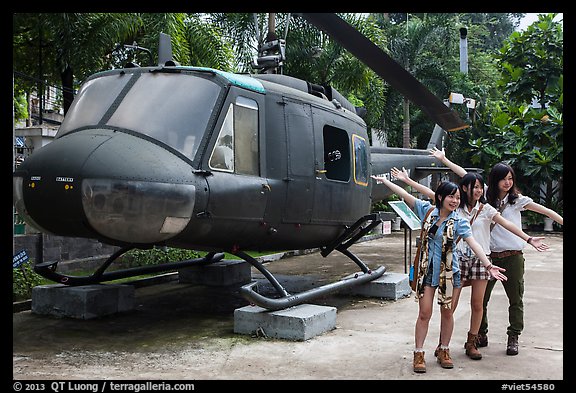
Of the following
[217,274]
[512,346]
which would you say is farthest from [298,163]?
[217,274]

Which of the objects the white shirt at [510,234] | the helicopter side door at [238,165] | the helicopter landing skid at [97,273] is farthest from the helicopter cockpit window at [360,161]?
the helicopter landing skid at [97,273]

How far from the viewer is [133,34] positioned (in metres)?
11.5

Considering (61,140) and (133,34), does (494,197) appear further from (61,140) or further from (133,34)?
(133,34)

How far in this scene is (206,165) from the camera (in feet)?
16.9

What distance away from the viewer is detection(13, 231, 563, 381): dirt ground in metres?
4.28

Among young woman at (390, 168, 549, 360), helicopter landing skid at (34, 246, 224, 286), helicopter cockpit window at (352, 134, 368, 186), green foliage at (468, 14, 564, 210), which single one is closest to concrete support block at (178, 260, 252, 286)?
helicopter landing skid at (34, 246, 224, 286)

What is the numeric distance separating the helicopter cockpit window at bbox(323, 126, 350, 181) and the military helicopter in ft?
0.08

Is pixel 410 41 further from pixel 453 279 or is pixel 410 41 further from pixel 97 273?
pixel 453 279

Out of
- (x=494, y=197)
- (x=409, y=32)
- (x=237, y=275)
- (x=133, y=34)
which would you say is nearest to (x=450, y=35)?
(x=409, y=32)

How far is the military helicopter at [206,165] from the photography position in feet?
15.1

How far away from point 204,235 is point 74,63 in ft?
20.9

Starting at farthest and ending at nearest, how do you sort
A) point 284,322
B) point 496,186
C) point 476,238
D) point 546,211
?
point 284,322
point 496,186
point 476,238
point 546,211

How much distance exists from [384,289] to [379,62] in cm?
298

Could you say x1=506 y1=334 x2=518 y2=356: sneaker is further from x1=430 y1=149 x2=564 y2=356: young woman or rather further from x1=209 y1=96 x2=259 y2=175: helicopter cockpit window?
x1=209 y1=96 x2=259 y2=175: helicopter cockpit window
